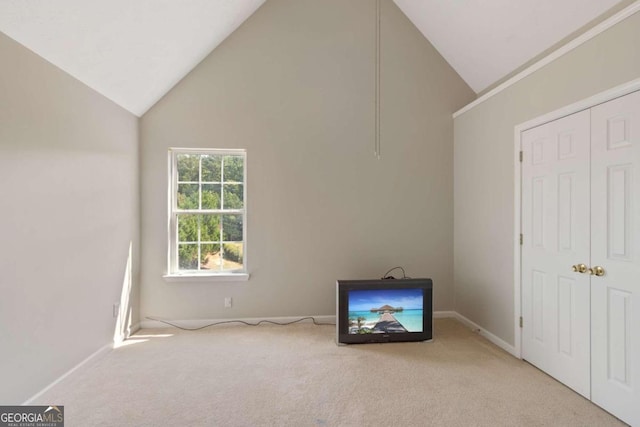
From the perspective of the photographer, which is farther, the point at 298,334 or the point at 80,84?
the point at 298,334

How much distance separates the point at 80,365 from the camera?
2.34 metres

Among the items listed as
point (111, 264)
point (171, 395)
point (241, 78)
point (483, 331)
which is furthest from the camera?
point (241, 78)

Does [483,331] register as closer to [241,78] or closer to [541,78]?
[541,78]

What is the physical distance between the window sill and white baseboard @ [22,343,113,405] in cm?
79

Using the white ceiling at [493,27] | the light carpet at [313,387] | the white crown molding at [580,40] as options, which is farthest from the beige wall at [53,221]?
the white crown molding at [580,40]

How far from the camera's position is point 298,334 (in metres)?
3.11

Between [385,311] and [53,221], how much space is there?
2761 millimetres

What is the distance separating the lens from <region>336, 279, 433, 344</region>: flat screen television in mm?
2846

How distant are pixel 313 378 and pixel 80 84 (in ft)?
9.60

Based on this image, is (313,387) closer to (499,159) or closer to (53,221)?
(53,221)

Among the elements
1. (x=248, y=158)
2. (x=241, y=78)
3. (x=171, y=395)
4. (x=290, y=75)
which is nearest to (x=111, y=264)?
(x=171, y=395)

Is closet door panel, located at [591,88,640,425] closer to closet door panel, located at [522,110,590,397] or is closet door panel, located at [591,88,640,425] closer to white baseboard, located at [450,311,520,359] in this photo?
closet door panel, located at [522,110,590,397]
